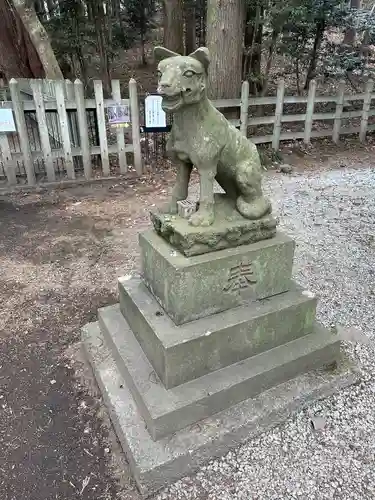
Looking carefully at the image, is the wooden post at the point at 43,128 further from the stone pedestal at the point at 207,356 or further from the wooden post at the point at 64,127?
the stone pedestal at the point at 207,356

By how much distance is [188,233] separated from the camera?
248 cm

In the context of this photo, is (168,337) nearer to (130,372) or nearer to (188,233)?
(130,372)

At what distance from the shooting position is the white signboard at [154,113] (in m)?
6.95

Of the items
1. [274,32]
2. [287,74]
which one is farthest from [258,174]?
[287,74]

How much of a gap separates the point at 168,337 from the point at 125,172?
17.6ft

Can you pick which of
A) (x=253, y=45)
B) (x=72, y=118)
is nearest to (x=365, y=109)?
(x=253, y=45)

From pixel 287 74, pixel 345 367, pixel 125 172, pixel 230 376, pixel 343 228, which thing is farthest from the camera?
pixel 287 74

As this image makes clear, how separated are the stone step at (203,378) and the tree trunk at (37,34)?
23.3ft

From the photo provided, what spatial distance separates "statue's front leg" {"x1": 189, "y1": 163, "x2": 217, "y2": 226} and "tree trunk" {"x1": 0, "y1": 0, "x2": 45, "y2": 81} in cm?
990

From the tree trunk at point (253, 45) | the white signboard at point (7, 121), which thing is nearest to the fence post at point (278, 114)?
the tree trunk at point (253, 45)

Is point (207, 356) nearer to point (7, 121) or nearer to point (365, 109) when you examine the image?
point (7, 121)

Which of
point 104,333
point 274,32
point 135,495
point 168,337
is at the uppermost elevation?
point 274,32

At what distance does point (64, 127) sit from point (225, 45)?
11.1 feet

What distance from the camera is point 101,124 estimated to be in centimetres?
687
